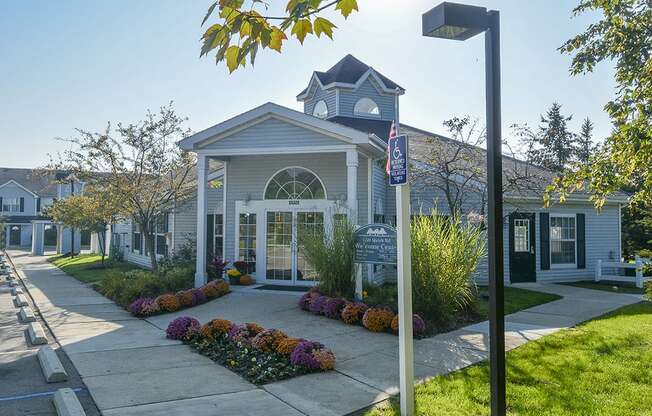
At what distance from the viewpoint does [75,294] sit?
14203 mm

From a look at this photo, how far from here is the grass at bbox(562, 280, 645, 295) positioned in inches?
601

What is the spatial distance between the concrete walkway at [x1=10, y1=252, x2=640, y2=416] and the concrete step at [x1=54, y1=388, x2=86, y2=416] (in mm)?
240

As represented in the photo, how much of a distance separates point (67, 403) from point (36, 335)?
13.3 ft

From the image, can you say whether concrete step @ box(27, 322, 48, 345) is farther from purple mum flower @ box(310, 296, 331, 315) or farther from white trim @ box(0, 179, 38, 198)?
white trim @ box(0, 179, 38, 198)

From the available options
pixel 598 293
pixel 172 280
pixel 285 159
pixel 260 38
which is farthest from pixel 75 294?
pixel 598 293

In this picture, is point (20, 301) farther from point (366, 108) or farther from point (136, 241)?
point (366, 108)

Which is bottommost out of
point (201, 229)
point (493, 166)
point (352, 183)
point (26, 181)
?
point (201, 229)

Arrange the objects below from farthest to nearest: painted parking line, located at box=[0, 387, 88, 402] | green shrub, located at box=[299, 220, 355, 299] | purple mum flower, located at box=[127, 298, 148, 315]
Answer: green shrub, located at box=[299, 220, 355, 299] < purple mum flower, located at box=[127, 298, 148, 315] < painted parking line, located at box=[0, 387, 88, 402]

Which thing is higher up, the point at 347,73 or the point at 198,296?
the point at 347,73

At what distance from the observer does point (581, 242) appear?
17.3 meters

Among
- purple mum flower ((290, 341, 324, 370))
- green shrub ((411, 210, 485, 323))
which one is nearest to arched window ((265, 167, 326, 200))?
green shrub ((411, 210, 485, 323))

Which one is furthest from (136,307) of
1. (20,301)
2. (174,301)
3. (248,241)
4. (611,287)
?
(611,287)

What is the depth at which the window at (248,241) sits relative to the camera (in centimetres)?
1486

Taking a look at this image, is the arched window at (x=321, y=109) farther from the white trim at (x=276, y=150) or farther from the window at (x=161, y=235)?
the window at (x=161, y=235)
